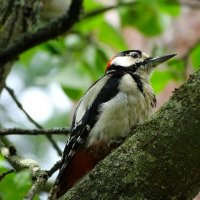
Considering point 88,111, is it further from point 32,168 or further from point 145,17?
point 145,17

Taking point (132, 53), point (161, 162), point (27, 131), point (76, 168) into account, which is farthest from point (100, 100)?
point (161, 162)

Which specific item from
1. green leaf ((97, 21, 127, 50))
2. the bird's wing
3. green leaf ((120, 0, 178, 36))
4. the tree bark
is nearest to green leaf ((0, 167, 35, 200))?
the bird's wing

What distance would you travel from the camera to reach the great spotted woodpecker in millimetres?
3184

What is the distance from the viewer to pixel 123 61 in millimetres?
4242

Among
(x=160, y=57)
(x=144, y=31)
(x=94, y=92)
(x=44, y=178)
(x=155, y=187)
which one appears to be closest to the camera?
(x=155, y=187)

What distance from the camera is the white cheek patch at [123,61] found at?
13.7 ft

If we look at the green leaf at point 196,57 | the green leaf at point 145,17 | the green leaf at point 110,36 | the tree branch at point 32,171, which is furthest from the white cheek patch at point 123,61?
the tree branch at point 32,171

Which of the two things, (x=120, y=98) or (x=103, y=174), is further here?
(x=120, y=98)

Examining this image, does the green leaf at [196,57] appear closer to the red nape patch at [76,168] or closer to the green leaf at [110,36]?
the green leaf at [110,36]

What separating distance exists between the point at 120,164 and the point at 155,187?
16cm

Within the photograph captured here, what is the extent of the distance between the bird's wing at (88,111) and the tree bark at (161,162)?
3.24ft

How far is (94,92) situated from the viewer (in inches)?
137

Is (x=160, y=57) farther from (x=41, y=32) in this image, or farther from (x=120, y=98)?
(x=41, y=32)

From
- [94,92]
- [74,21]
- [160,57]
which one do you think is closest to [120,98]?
[94,92]
